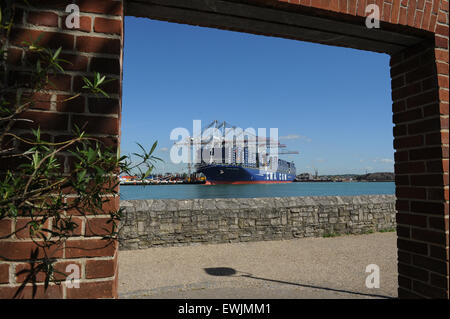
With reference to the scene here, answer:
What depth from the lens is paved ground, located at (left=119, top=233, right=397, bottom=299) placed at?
443cm

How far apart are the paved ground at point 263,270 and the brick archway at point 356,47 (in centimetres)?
256

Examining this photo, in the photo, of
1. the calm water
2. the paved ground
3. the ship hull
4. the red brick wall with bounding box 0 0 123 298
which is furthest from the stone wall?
the ship hull

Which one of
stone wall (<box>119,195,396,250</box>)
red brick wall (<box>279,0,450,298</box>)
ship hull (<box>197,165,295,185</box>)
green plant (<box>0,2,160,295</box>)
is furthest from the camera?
ship hull (<box>197,165,295,185</box>)

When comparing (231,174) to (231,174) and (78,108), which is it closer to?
(231,174)

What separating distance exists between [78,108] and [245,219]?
22.8ft

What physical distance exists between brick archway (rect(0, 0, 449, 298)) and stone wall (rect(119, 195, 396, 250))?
581 centimetres

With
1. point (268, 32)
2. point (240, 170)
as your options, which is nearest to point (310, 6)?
point (268, 32)

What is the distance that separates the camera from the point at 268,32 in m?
2.07

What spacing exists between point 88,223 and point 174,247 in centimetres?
635

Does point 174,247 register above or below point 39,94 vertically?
below

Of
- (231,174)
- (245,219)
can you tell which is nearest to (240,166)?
(231,174)

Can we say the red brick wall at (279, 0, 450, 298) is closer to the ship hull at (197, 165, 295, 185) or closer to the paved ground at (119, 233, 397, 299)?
the paved ground at (119, 233, 397, 299)

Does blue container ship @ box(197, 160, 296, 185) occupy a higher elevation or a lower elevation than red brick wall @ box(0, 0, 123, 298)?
higher
